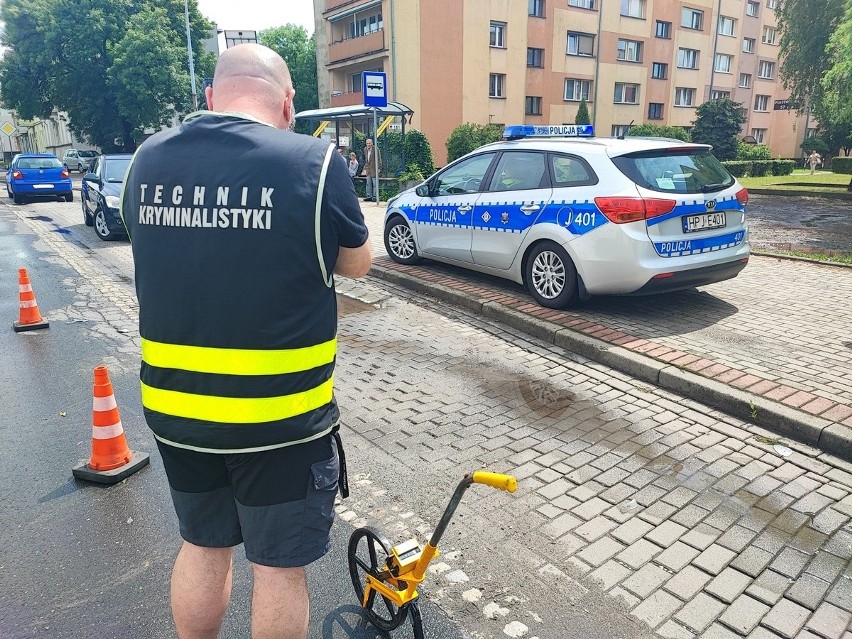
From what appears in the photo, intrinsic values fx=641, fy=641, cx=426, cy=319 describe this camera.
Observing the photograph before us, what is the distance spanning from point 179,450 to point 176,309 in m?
0.44

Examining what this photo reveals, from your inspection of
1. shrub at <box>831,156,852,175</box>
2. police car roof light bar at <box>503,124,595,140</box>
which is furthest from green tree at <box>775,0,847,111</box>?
police car roof light bar at <box>503,124,595,140</box>

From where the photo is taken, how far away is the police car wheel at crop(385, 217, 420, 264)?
905 centimetres

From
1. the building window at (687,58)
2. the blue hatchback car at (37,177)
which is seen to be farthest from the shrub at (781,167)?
the blue hatchback car at (37,177)

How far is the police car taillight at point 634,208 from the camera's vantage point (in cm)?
598

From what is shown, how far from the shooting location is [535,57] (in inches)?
1518

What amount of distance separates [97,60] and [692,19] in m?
40.2

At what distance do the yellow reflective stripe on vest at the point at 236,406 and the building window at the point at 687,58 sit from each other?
→ 51.0 meters

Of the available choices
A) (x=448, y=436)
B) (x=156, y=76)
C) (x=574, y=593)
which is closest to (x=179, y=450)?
(x=574, y=593)

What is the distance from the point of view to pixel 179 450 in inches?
75.6

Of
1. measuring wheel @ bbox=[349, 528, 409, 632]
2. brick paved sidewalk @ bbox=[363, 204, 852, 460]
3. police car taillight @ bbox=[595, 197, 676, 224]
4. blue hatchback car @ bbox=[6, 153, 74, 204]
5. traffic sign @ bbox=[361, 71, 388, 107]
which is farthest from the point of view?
blue hatchback car @ bbox=[6, 153, 74, 204]

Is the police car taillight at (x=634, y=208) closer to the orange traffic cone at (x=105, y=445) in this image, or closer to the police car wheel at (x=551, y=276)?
the police car wheel at (x=551, y=276)

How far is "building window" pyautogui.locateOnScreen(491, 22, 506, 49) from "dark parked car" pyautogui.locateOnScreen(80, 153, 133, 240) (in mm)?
27665

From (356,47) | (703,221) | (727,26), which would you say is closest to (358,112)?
(703,221)

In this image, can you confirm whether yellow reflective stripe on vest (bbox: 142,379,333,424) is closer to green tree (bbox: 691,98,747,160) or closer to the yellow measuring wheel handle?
the yellow measuring wheel handle
